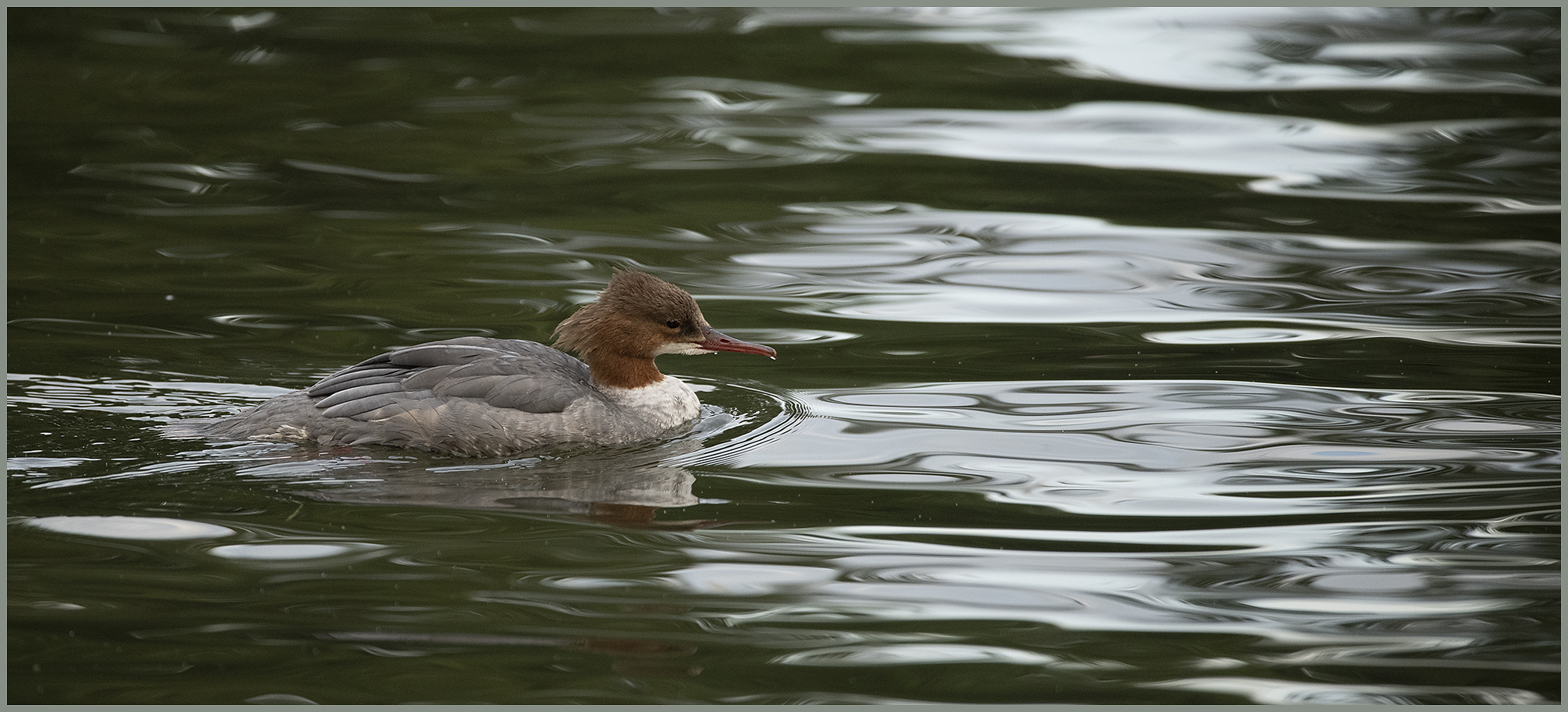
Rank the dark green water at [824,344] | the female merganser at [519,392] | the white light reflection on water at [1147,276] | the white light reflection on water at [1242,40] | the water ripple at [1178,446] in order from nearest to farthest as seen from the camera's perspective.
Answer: the dark green water at [824,344], the water ripple at [1178,446], the female merganser at [519,392], the white light reflection on water at [1147,276], the white light reflection on water at [1242,40]

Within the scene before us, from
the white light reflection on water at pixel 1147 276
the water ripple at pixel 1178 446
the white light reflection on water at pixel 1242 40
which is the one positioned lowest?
the water ripple at pixel 1178 446

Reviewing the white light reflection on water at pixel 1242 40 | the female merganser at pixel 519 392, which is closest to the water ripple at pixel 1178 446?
the female merganser at pixel 519 392

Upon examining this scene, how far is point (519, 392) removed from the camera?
22.1ft

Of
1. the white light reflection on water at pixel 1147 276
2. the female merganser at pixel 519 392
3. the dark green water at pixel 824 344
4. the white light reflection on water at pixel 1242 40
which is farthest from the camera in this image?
the white light reflection on water at pixel 1242 40

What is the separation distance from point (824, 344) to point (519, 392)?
206cm

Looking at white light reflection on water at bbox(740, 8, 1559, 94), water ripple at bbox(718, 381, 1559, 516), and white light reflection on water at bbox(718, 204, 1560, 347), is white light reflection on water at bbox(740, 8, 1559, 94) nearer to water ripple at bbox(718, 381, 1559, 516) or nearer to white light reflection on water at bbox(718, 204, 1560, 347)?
white light reflection on water at bbox(718, 204, 1560, 347)

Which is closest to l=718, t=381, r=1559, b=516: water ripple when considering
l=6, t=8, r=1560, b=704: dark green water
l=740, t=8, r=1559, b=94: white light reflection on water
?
l=6, t=8, r=1560, b=704: dark green water

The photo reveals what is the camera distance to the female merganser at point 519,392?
6621 mm

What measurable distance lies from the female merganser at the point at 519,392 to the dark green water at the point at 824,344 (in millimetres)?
134

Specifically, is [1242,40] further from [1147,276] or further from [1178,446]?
[1178,446]

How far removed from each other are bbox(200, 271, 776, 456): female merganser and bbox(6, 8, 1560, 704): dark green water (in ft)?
0.44

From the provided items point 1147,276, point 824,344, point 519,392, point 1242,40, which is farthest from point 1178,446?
point 1242,40

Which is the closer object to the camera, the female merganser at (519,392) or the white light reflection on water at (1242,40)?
the female merganser at (519,392)

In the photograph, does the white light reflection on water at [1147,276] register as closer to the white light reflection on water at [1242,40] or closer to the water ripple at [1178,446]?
the water ripple at [1178,446]
